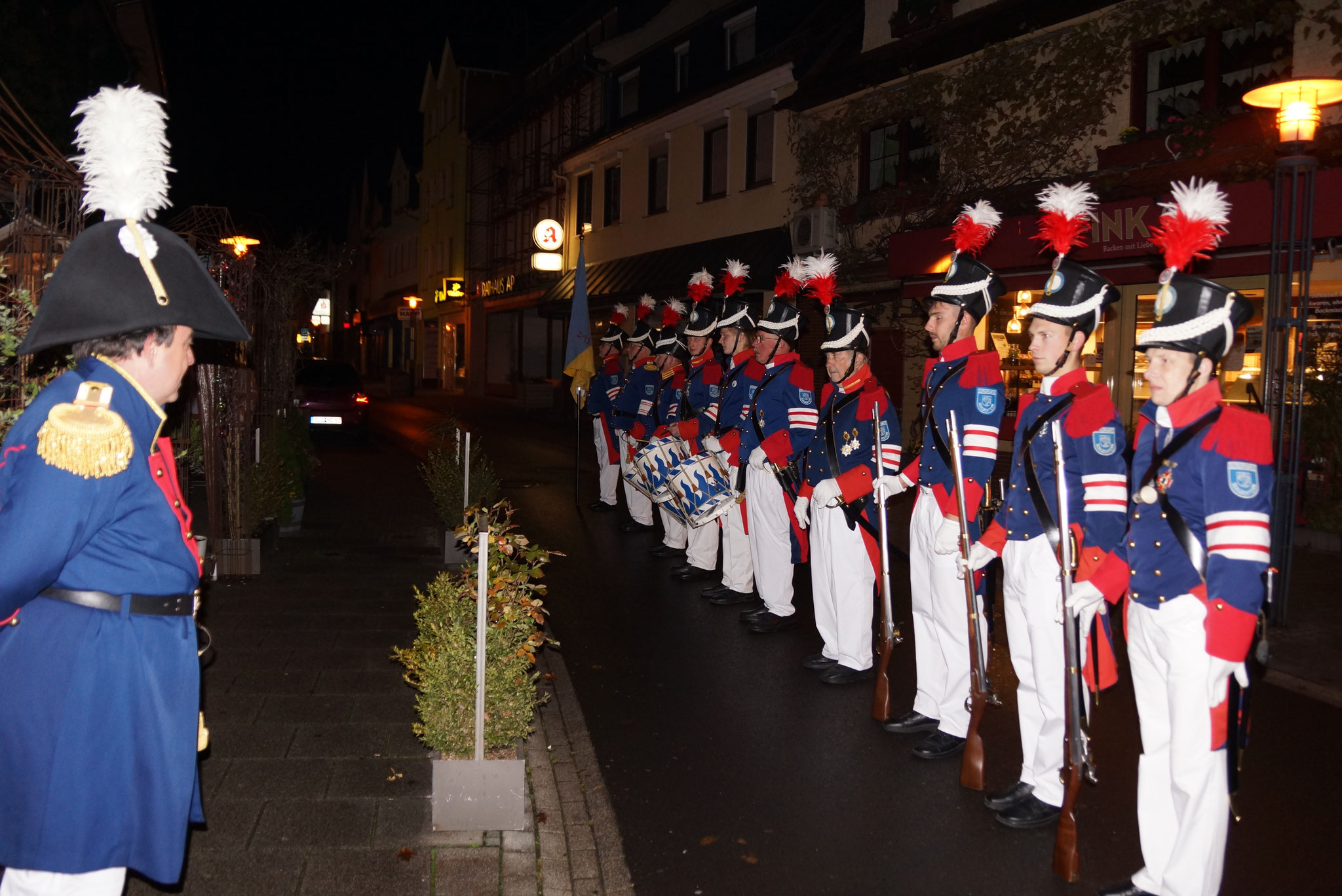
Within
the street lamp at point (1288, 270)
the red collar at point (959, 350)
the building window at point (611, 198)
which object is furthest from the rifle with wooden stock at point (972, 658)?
the building window at point (611, 198)

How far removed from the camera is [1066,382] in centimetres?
458

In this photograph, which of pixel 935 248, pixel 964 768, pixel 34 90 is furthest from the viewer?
pixel 935 248

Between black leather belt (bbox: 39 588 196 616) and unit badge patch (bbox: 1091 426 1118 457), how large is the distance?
3.33 m

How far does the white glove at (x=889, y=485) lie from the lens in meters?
6.20

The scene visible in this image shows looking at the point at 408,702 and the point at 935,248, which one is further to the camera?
the point at 935,248

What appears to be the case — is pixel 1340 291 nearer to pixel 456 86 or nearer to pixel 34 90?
pixel 34 90

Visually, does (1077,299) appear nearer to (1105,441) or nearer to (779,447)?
(1105,441)

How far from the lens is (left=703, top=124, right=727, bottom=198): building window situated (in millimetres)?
25781

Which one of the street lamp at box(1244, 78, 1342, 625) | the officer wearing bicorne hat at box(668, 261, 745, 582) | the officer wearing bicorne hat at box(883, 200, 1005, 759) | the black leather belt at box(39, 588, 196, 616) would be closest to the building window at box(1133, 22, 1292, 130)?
the street lamp at box(1244, 78, 1342, 625)

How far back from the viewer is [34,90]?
1007 cm

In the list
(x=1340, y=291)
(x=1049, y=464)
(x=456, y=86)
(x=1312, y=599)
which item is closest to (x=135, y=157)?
(x=1049, y=464)

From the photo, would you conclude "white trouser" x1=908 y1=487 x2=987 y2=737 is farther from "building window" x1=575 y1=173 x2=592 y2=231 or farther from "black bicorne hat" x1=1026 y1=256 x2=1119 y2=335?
"building window" x1=575 y1=173 x2=592 y2=231

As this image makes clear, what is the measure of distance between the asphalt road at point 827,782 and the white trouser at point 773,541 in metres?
0.34

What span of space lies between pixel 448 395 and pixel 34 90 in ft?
112
